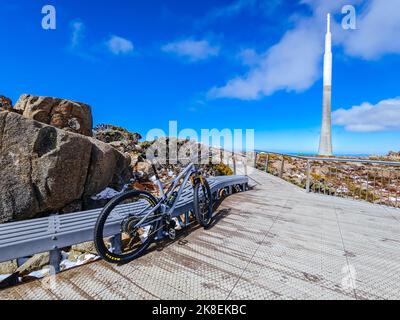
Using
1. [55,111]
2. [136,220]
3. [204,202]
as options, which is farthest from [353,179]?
[55,111]

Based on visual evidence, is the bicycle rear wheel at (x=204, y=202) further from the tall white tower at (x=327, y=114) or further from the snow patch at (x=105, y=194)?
the tall white tower at (x=327, y=114)

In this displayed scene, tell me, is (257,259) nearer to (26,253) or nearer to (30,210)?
(26,253)

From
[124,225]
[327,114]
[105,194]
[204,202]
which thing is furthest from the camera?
[327,114]

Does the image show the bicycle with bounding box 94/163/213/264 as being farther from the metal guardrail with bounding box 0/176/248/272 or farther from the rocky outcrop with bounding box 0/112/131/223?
the rocky outcrop with bounding box 0/112/131/223

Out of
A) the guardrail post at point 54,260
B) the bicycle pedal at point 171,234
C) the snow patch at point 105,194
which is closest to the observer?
the guardrail post at point 54,260

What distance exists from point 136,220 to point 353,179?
8.84 metres

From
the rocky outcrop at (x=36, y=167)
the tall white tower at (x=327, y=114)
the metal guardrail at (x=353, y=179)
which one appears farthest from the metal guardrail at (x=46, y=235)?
the tall white tower at (x=327, y=114)

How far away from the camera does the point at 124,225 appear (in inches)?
125

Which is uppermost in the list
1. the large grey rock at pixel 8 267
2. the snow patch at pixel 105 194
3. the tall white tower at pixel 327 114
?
the tall white tower at pixel 327 114

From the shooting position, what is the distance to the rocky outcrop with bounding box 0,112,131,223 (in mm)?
4988

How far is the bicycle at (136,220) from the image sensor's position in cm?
294

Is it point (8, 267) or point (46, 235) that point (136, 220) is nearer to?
point (46, 235)

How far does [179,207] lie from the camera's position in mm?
4160
